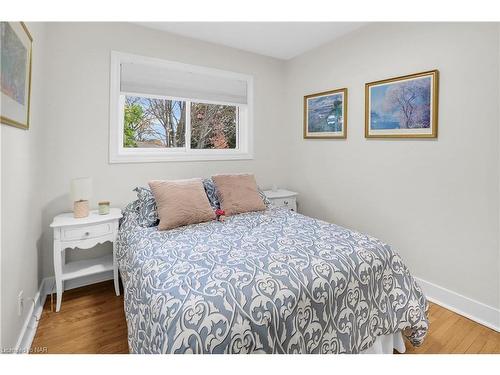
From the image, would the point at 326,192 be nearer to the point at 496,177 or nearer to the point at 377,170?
the point at 377,170

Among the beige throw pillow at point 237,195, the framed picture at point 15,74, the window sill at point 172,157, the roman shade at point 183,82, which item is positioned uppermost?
the roman shade at point 183,82

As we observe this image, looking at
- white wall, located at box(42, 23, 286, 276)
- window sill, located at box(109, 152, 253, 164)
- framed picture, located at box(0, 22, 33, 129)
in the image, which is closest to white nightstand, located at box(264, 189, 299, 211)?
window sill, located at box(109, 152, 253, 164)

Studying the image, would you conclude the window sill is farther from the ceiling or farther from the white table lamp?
the ceiling

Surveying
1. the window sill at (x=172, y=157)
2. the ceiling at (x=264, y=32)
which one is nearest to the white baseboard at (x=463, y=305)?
the window sill at (x=172, y=157)

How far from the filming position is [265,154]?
3609 millimetres

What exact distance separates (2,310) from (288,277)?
1.43 m

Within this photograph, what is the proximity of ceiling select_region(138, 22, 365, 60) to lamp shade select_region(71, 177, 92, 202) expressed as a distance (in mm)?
1604

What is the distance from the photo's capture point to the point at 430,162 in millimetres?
2277

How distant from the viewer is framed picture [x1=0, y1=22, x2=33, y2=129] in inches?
51.4

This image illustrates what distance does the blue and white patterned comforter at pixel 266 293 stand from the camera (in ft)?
3.69

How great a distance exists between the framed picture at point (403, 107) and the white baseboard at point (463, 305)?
1.26 m

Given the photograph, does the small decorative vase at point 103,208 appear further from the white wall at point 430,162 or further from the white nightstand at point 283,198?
the white wall at point 430,162

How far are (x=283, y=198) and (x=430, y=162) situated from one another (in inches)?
61.5

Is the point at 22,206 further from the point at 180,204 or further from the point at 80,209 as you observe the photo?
the point at 180,204
